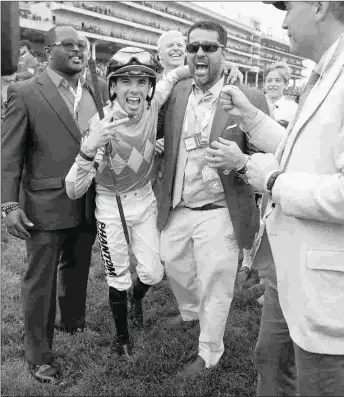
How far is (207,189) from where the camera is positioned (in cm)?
324

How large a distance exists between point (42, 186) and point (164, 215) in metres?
A: 0.93

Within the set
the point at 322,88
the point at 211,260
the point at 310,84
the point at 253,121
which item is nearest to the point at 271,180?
the point at 322,88

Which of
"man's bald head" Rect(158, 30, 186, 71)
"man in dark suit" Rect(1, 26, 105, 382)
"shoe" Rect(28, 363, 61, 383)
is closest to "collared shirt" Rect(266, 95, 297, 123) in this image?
"man's bald head" Rect(158, 30, 186, 71)

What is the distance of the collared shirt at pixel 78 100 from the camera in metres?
3.22

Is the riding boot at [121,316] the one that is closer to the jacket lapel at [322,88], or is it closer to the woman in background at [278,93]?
the jacket lapel at [322,88]

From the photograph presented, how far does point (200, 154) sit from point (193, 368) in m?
1.56

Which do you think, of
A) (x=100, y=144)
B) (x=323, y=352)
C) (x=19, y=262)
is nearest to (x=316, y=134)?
(x=323, y=352)

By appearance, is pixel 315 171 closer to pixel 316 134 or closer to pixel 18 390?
pixel 316 134

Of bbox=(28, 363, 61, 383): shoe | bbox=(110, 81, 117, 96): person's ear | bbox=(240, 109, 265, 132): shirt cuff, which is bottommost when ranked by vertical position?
bbox=(28, 363, 61, 383): shoe

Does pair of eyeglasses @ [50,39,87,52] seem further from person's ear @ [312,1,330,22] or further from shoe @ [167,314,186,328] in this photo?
shoe @ [167,314,186,328]

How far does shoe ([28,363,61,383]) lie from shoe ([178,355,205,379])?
91 cm

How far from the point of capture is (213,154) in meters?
2.22

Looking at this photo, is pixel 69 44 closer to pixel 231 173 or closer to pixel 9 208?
pixel 9 208

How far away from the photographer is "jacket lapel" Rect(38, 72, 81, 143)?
3115 mm
